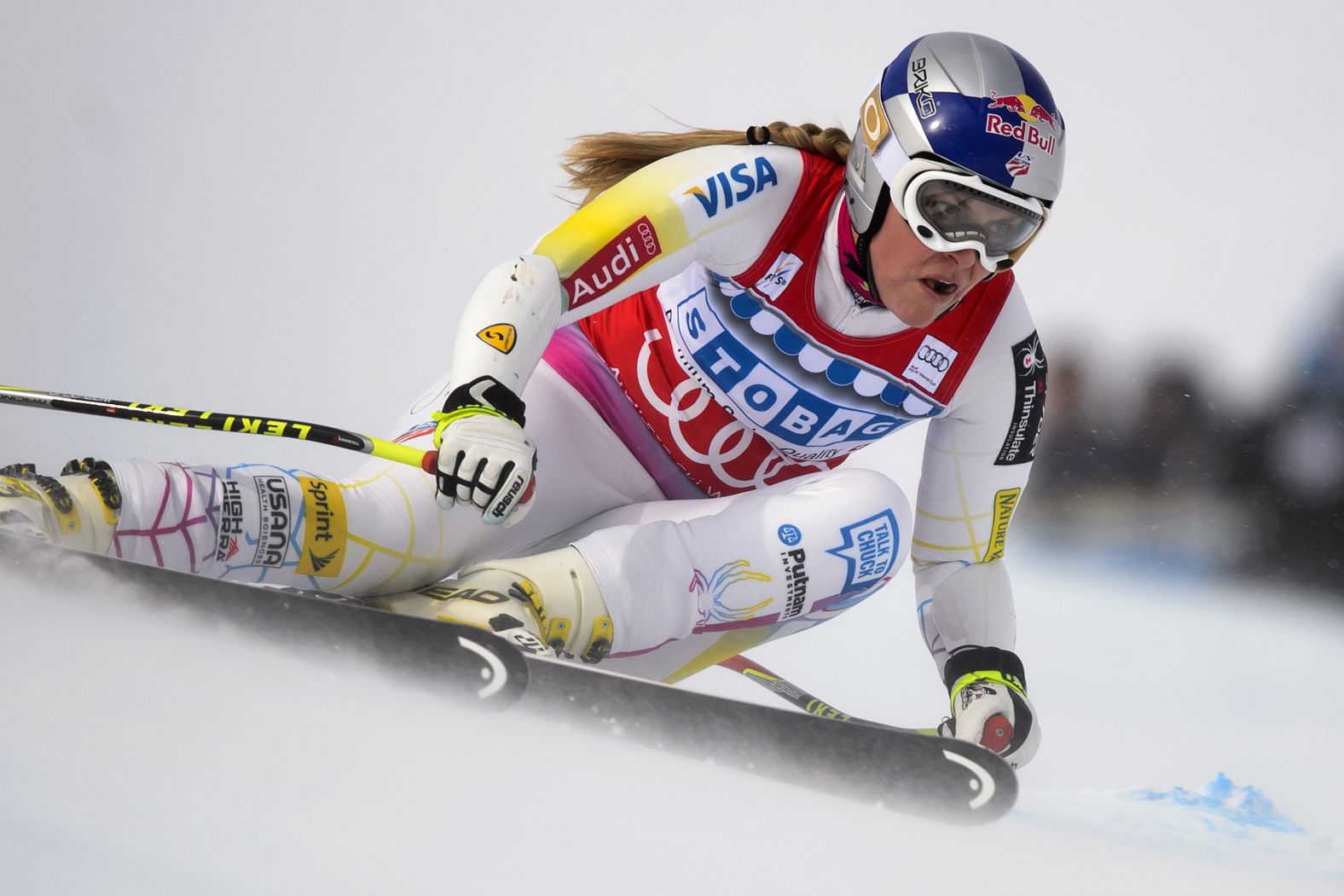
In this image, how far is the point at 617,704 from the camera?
136 cm

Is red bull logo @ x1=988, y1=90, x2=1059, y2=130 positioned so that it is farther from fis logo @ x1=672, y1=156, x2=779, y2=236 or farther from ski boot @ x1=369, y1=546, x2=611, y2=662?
ski boot @ x1=369, y1=546, x2=611, y2=662

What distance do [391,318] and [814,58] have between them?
6.11 feet

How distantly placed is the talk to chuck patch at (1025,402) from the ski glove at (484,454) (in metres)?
0.88

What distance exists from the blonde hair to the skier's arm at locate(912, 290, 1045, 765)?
413 mm

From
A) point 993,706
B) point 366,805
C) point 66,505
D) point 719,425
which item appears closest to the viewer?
point 366,805

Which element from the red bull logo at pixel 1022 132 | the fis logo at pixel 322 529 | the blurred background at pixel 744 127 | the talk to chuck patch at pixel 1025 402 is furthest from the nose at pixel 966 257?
the blurred background at pixel 744 127

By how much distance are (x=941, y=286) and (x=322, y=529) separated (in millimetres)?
970

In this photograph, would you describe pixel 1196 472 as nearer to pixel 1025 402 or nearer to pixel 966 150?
pixel 1025 402

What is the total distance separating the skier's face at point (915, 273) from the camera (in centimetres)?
180

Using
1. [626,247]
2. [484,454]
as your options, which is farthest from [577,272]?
[484,454]

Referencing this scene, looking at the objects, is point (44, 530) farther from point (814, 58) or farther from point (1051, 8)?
point (1051, 8)

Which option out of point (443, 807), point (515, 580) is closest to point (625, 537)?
point (515, 580)

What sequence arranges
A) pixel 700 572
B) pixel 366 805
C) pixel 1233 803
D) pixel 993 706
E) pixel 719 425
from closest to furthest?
pixel 366 805 < pixel 700 572 < pixel 993 706 < pixel 719 425 < pixel 1233 803

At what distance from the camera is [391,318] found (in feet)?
13.6
